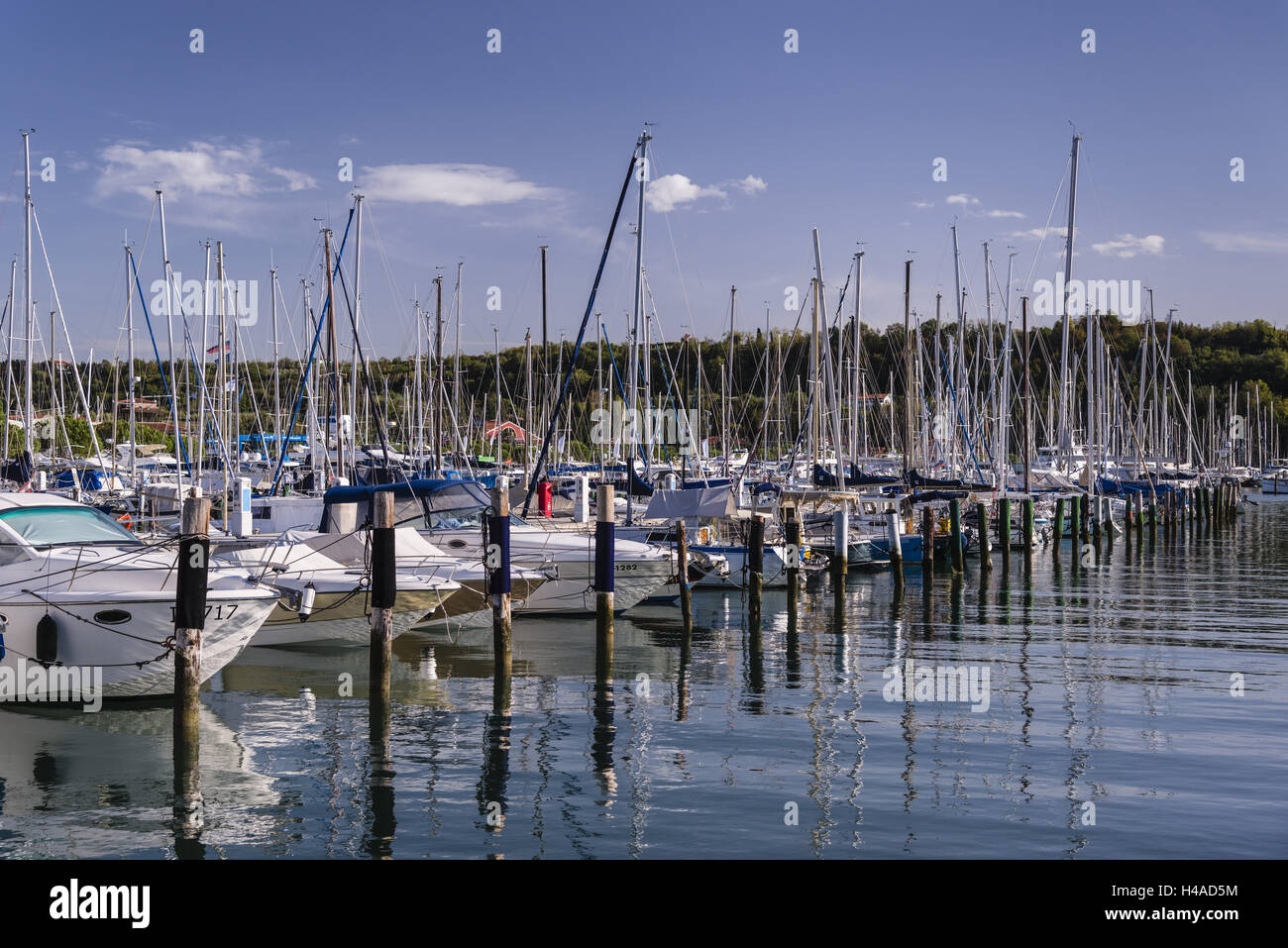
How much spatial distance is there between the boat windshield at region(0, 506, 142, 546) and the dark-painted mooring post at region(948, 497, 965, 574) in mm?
23568

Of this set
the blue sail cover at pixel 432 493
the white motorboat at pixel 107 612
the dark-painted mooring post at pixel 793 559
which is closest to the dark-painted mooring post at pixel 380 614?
the white motorboat at pixel 107 612

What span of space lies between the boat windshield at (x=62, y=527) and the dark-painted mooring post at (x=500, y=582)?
17.6ft

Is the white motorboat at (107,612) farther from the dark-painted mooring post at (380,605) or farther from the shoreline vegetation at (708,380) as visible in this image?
the shoreline vegetation at (708,380)

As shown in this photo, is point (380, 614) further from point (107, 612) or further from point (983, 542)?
point (983, 542)

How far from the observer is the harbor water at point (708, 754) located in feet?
34.2

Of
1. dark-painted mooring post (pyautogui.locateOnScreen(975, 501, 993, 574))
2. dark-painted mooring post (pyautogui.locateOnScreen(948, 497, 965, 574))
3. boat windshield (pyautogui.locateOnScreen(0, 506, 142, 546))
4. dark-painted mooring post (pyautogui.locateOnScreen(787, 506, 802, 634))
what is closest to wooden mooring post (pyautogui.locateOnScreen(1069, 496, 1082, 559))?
dark-painted mooring post (pyautogui.locateOnScreen(975, 501, 993, 574))

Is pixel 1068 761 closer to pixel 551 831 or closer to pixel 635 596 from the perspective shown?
pixel 551 831

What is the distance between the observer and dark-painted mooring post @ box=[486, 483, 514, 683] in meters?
17.2

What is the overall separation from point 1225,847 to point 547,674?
10.5m

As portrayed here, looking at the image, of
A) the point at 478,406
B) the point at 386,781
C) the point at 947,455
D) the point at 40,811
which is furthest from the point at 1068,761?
the point at 478,406

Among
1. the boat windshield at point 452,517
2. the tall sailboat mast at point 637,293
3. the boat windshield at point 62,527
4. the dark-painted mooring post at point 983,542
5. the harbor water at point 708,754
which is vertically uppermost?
the tall sailboat mast at point 637,293

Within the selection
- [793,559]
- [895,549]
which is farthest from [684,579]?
[895,549]

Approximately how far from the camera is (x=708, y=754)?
1325 centimetres

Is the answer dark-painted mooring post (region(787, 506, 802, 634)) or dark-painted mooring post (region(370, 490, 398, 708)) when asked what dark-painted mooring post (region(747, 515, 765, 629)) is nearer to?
dark-painted mooring post (region(787, 506, 802, 634))
